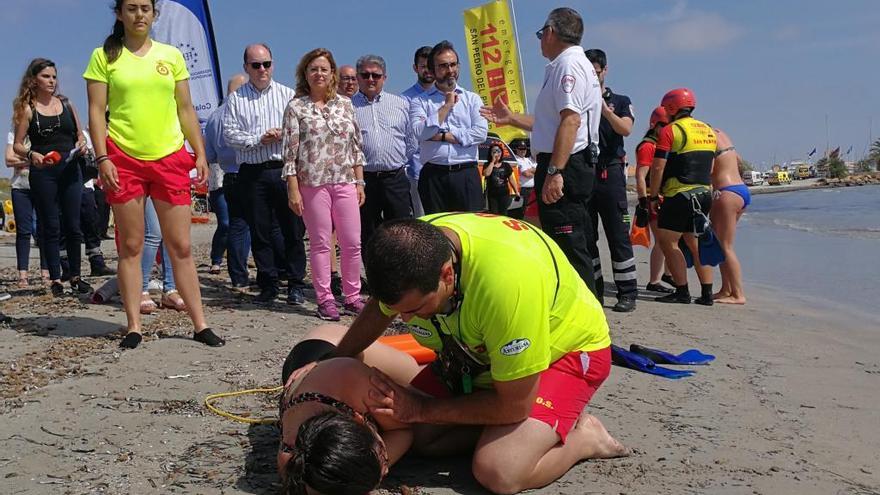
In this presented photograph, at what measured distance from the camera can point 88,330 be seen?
17.1 feet

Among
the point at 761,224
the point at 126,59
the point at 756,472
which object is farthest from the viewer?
the point at 761,224

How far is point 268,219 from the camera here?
Answer: 6.39 meters

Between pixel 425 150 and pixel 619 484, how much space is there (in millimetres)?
3844

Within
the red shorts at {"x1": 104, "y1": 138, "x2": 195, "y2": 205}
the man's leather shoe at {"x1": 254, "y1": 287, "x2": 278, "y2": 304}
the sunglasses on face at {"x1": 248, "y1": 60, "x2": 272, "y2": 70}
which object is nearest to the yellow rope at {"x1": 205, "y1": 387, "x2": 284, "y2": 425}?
the red shorts at {"x1": 104, "y1": 138, "x2": 195, "y2": 205}

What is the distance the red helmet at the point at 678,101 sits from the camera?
7.08m

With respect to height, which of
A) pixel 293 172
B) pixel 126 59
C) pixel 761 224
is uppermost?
pixel 126 59

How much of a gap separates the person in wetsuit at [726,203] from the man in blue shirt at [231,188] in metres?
4.30

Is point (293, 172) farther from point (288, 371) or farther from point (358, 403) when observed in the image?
point (358, 403)

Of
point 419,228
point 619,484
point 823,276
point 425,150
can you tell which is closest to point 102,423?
point 419,228

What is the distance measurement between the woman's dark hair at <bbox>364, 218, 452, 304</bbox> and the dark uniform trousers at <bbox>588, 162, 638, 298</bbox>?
4.38m

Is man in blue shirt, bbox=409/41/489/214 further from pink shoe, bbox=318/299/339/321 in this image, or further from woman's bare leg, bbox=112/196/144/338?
woman's bare leg, bbox=112/196/144/338

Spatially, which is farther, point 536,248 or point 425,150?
point 425,150

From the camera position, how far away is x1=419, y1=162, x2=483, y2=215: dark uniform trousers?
6.30 m

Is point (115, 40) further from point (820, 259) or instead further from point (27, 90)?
point (820, 259)
